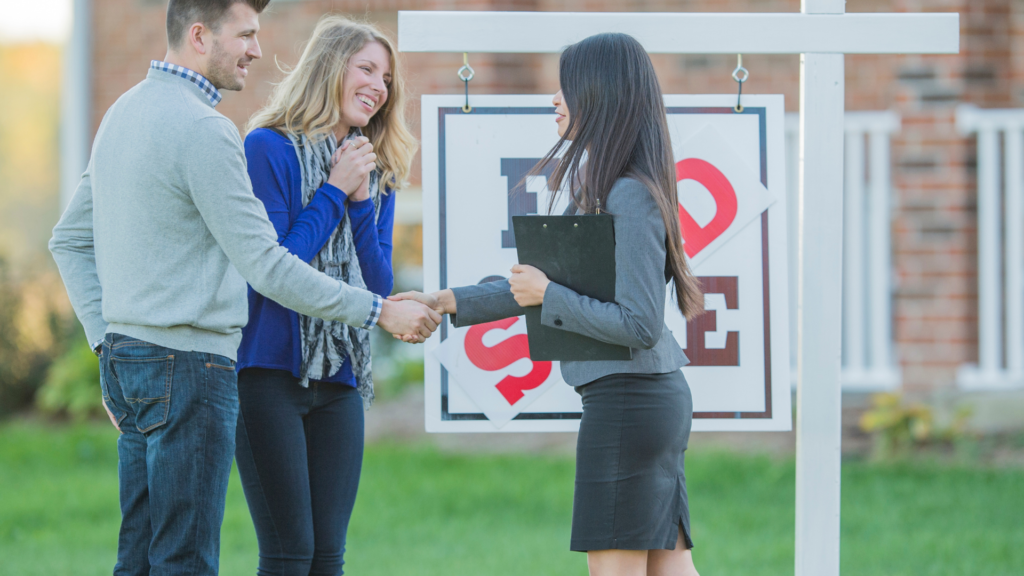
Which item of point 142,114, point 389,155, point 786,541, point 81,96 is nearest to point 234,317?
point 142,114

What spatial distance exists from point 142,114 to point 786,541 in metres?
3.94

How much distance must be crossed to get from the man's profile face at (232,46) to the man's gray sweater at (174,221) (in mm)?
77

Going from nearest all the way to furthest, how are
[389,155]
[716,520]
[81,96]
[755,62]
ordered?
[389,155]
[716,520]
[755,62]
[81,96]

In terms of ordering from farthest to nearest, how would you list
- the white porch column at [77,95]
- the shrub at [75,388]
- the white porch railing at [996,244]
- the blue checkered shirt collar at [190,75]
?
the white porch column at [77,95], the shrub at [75,388], the white porch railing at [996,244], the blue checkered shirt collar at [190,75]

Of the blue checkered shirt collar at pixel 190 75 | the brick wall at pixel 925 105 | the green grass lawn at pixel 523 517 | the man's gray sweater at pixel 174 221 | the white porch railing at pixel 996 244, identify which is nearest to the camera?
the man's gray sweater at pixel 174 221

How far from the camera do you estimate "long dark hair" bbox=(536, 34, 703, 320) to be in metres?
2.36

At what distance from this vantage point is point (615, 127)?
2.38 metres

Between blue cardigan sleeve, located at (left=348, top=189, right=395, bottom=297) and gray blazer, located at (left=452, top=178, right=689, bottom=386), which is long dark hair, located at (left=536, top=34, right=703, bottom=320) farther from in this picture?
blue cardigan sleeve, located at (left=348, top=189, right=395, bottom=297)

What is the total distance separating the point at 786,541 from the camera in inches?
197

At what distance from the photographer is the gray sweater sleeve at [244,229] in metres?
2.24

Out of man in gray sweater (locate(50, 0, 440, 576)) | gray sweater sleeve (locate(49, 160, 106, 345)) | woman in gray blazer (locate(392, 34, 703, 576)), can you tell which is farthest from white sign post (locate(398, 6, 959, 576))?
gray sweater sleeve (locate(49, 160, 106, 345))

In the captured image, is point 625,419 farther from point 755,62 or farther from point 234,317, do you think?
point 755,62

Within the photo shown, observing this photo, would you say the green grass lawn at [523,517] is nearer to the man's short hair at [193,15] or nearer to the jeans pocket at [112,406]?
the jeans pocket at [112,406]

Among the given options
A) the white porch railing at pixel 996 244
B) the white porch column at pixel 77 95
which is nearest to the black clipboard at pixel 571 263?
the white porch railing at pixel 996 244
